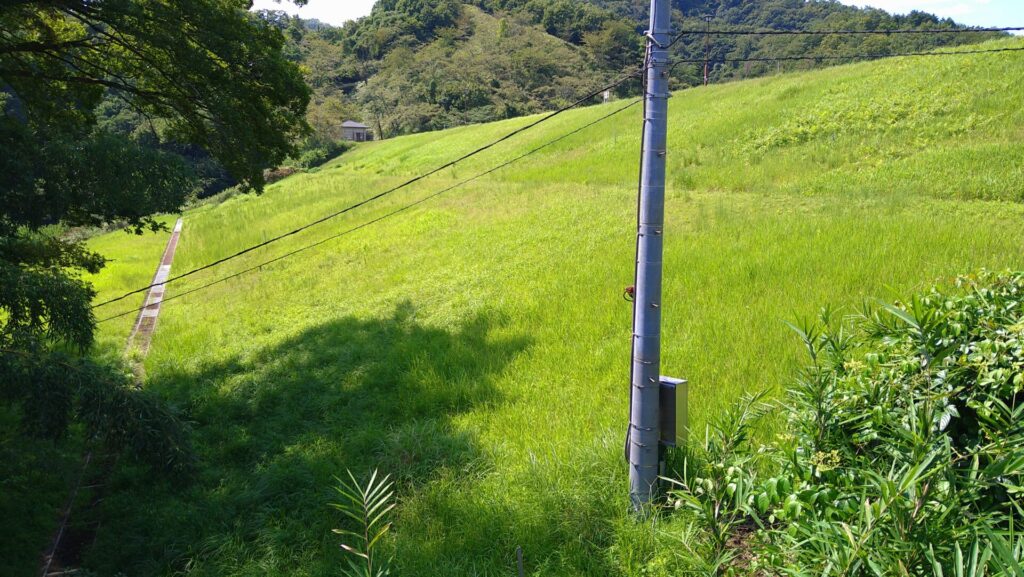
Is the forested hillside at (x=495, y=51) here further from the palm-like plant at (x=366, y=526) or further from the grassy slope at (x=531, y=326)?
the palm-like plant at (x=366, y=526)

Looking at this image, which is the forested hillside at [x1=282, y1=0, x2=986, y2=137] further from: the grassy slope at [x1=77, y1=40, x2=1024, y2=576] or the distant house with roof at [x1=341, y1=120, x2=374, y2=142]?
the grassy slope at [x1=77, y1=40, x2=1024, y2=576]

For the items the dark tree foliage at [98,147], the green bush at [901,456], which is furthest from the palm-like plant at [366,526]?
the dark tree foliage at [98,147]

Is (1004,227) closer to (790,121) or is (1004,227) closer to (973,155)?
(973,155)

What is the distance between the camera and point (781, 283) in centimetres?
826

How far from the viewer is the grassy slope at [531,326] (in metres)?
5.31

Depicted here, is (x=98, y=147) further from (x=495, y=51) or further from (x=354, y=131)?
(x=495, y=51)

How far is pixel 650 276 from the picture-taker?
168 inches

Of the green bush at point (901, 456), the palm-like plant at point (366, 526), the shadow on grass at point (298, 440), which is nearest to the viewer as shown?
the green bush at point (901, 456)

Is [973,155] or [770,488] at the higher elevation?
[973,155]

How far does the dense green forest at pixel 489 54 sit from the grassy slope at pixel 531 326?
2726 centimetres

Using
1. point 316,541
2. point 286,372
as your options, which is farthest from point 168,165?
point 316,541

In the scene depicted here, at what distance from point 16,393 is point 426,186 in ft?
59.7

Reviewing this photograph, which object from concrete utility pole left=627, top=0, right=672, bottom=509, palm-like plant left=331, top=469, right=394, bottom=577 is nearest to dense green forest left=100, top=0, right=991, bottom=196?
concrete utility pole left=627, top=0, right=672, bottom=509

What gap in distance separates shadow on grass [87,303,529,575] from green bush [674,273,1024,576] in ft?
9.79
